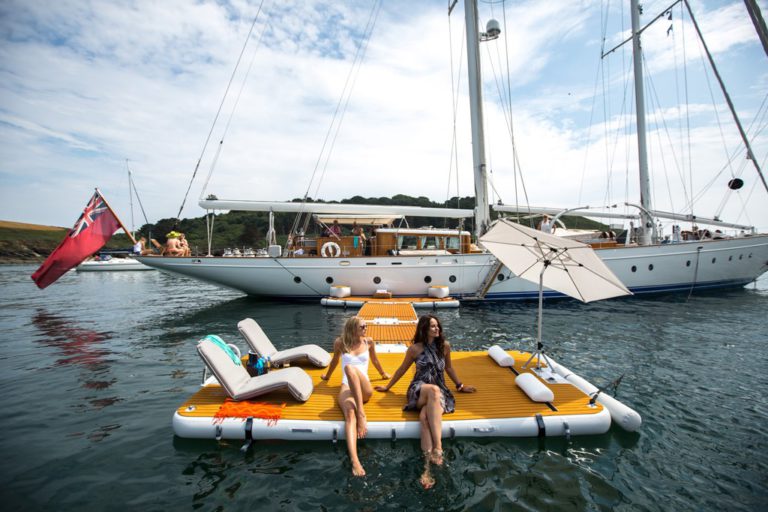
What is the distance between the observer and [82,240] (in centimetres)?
1370

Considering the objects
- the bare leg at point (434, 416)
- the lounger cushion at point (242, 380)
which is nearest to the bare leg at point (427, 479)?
the bare leg at point (434, 416)

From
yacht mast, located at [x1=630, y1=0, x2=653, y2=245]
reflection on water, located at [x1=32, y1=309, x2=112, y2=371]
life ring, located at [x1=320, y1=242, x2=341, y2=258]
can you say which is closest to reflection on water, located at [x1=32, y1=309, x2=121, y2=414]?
reflection on water, located at [x1=32, y1=309, x2=112, y2=371]

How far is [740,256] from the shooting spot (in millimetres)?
18281

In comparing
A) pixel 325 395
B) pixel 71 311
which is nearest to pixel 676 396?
pixel 325 395

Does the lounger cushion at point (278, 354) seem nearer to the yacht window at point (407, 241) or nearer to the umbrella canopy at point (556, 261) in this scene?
the umbrella canopy at point (556, 261)

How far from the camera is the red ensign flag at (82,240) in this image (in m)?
13.4

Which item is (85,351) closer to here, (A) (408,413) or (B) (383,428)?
(B) (383,428)

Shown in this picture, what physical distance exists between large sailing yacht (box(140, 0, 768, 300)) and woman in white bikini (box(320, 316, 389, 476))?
1079 cm

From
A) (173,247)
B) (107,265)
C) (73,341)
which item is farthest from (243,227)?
(73,341)

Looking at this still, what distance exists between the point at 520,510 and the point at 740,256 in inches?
898

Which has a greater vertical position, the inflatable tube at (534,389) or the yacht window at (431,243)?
the yacht window at (431,243)

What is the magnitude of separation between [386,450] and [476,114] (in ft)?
49.9

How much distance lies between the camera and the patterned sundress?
4.96 metres

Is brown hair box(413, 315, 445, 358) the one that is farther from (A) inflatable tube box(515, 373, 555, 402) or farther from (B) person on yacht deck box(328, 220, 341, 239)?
(B) person on yacht deck box(328, 220, 341, 239)
